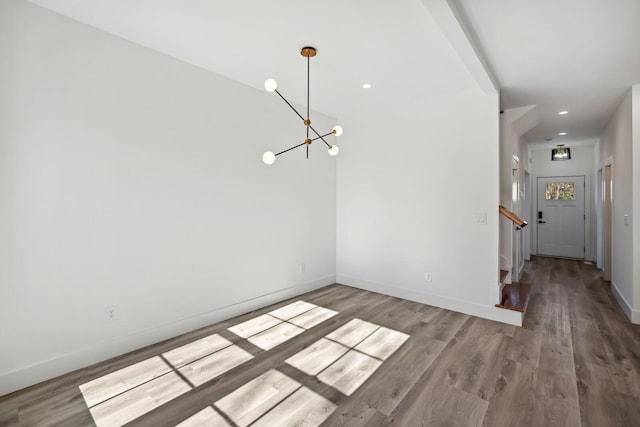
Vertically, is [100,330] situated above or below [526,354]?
above

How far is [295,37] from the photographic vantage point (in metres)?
2.56

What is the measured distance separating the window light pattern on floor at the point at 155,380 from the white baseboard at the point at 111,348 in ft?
0.87

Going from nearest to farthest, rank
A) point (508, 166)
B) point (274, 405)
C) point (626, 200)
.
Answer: point (274, 405) < point (626, 200) < point (508, 166)

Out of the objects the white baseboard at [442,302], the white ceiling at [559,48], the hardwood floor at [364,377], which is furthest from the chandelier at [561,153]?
the white baseboard at [442,302]

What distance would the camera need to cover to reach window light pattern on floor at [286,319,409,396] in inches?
94.7

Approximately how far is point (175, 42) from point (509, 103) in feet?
13.7

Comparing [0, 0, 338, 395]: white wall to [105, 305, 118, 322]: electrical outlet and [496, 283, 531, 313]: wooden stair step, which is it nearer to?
[105, 305, 118, 322]: electrical outlet

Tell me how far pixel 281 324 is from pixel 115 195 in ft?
6.78

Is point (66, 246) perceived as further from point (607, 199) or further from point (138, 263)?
point (607, 199)

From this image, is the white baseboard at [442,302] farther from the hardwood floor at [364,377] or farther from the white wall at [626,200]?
the white wall at [626,200]

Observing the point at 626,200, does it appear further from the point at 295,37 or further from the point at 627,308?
the point at 295,37

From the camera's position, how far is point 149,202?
9.41 ft

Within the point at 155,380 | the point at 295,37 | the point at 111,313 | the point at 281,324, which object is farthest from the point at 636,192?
the point at 111,313

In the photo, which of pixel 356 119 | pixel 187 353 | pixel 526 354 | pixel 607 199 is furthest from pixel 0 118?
pixel 607 199
